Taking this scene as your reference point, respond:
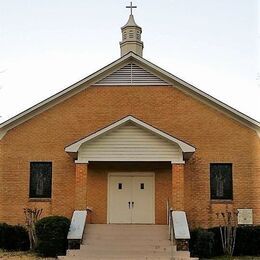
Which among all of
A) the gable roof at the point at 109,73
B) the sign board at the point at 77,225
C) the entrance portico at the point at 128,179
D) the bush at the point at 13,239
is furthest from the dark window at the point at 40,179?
the sign board at the point at 77,225

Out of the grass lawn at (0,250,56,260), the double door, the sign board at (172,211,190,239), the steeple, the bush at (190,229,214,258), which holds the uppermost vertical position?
the steeple

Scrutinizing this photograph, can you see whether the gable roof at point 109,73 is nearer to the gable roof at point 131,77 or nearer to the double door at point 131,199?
the gable roof at point 131,77

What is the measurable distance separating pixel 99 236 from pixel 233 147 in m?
7.54

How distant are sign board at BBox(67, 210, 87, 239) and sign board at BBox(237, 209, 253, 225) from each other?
22.4 feet

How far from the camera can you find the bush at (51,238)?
20.8 m

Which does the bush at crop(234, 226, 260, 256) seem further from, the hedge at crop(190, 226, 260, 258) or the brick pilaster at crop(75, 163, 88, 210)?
the brick pilaster at crop(75, 163, 88, 210)

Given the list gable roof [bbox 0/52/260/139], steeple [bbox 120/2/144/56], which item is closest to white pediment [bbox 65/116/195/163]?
gable roof [bbox 0/52/260/139]

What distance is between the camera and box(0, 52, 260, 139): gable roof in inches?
1006

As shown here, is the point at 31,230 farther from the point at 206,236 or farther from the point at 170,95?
the point at 170,95

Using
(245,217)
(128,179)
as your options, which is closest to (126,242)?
(128,179)

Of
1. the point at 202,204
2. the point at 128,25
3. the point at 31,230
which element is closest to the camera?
the point at 31,230

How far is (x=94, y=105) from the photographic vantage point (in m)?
26.2

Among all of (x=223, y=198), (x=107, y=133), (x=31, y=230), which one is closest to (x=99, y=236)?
(x=31, y=230)

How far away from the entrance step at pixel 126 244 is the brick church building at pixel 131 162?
87.4 inches
